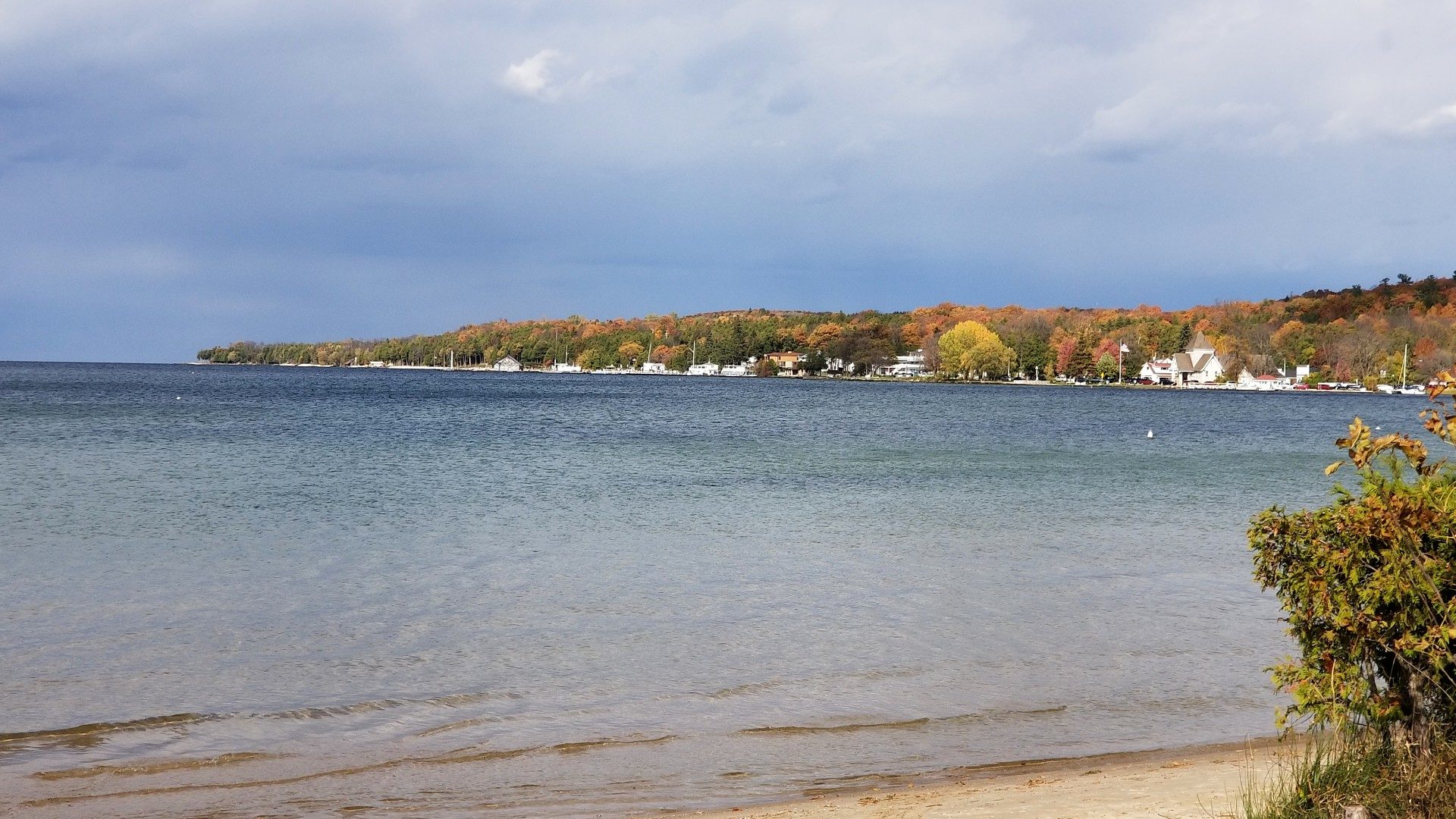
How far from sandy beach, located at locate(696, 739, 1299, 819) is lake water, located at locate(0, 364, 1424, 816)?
1.37 ft

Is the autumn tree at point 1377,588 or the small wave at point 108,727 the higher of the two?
the autumn tree at point 1377,588

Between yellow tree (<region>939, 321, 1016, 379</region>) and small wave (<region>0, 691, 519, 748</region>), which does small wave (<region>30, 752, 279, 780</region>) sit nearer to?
small wave (<region>0, 691, 519, 748</region>)

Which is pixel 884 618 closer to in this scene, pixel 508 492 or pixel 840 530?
pixel 840 530

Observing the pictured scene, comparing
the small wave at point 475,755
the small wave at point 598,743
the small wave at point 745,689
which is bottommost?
the small wave at point 745,689

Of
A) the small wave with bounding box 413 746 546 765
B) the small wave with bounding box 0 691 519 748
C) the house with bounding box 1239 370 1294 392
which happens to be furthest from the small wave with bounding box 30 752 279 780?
the house with bounding box 1239 370 1294 392

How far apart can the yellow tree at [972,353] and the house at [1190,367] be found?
22174 mm

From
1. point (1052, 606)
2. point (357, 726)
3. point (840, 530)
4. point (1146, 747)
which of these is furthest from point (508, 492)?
point (1146, 747)

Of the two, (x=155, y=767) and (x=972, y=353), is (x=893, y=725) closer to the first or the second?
(x=155, y=767)

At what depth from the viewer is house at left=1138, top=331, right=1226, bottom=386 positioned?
17525 cm

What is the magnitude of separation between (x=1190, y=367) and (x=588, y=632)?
181103 millimetres

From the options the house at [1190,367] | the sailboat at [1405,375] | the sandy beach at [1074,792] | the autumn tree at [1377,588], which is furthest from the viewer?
the house at [1190,367]

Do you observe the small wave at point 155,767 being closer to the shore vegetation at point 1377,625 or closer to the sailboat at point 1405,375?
the shore vegetation at point 1377,625

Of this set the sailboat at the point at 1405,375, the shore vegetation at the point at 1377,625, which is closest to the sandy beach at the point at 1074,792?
the shore vegetation at the point at 1377,625

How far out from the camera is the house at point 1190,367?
575ft
